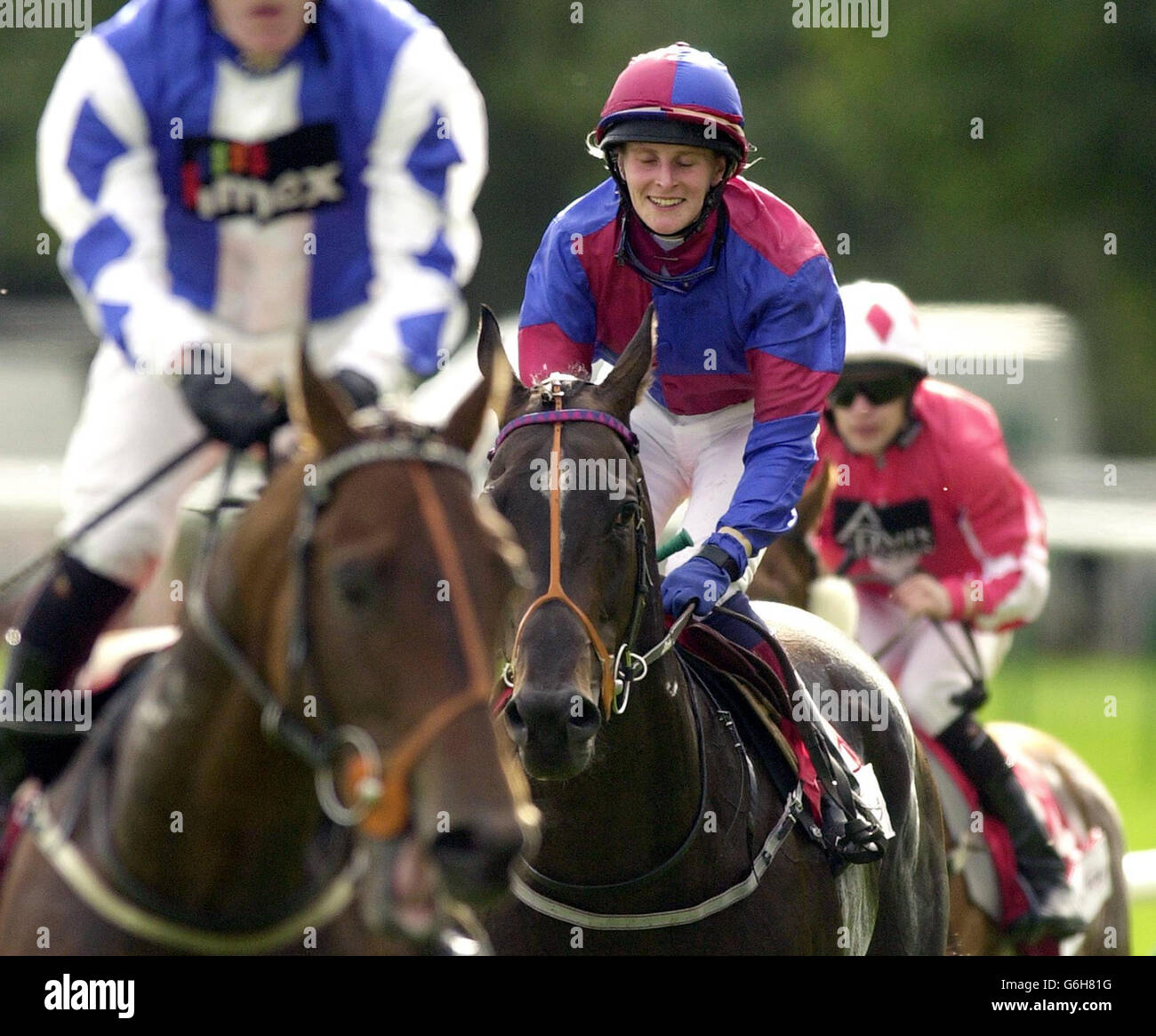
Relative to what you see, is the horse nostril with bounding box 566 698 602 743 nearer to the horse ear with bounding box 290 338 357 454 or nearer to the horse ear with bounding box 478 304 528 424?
the horse ear with bounding box 478 304 528 424

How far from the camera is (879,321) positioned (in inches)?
292

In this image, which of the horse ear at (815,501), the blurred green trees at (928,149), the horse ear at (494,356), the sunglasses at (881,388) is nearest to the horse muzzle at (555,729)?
the horse ear at (494,356)

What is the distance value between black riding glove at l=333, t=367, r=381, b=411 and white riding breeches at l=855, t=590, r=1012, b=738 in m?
4.27

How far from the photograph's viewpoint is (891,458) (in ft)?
24.4

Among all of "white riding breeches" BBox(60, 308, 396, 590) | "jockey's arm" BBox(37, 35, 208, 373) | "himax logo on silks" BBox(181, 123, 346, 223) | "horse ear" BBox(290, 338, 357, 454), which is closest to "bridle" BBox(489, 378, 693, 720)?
"white riding breeches" BBox(60, 308, 396, 590)

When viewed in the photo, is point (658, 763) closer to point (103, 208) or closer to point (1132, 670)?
point (103, 208)

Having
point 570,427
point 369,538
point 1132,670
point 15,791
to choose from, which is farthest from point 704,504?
point 1132,670

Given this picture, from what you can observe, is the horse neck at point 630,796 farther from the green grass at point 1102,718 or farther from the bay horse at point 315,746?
the green grass at point 1102,718

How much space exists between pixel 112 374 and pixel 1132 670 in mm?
15929

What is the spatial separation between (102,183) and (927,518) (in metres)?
4.26

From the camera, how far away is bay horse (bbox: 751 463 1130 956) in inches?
271

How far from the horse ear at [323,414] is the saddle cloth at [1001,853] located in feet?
14.0

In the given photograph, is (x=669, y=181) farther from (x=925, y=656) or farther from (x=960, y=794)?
(x=925, y=656)

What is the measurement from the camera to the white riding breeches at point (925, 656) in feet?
23.7
